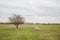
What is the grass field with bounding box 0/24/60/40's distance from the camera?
12.1 metres

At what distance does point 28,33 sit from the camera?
13.2 m

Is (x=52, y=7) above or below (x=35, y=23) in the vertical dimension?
above

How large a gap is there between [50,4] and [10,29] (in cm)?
401

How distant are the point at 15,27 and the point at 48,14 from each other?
9.85ft

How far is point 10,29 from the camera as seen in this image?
13.5 metres

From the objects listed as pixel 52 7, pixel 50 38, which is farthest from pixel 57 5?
pixel 50 38

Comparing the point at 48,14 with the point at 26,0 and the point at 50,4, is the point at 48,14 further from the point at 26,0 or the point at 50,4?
the point at 26,0

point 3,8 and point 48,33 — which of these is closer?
point 3,8

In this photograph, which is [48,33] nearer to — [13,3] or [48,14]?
[48,14]

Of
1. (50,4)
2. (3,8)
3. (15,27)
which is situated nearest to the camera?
(3,8)

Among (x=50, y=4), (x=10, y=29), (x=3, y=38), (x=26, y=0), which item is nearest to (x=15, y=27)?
(x=10, y=29)

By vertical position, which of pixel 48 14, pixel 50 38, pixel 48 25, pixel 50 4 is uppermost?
pixel 50 4

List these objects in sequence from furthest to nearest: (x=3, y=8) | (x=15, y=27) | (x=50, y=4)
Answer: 1. (x=15, y=27)
2. (x=50, y=4)
3. (x=3, y=8)

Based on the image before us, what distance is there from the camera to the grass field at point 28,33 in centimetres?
1215
